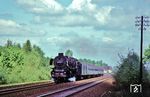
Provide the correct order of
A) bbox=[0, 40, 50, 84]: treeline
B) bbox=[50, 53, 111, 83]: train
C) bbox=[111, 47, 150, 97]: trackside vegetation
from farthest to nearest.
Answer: bbox=[50, 53, 111, 83]: train, bbox=[0, 40, 50, 84]: treeline, bbox=[111, 47, 150, 97]: trackside vegetation

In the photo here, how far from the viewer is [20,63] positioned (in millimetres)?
33969

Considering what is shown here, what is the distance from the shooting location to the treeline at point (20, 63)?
31938 mm

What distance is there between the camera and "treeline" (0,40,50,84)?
105ft

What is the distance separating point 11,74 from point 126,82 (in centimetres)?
1047

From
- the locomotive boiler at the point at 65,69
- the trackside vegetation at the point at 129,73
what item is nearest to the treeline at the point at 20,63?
the locomotive boiler at the point at 65,69

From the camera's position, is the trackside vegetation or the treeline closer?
the trackside vegetation

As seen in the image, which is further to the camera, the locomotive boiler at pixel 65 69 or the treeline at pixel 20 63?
the locomotive boiler at pixel 65 69

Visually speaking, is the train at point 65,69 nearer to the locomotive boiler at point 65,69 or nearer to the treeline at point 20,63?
the locomotive boiler at point 65,69

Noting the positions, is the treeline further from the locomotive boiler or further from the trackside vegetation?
the trackside vegetation

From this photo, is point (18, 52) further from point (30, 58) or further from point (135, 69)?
point (135, 69)

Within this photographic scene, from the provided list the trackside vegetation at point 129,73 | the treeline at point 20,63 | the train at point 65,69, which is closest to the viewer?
the trackside vegetation at point 129,73

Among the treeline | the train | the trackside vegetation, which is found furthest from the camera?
the train

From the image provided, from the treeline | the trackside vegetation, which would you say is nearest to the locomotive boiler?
the treeline

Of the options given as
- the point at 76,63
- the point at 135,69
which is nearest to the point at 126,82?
the point at 135,69
